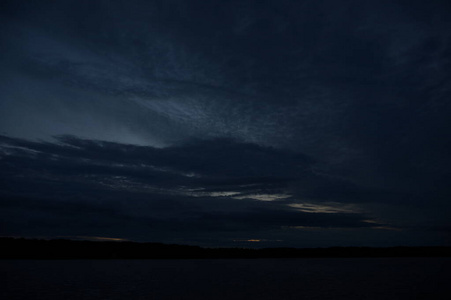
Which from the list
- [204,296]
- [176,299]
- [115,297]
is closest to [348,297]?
[204,296]

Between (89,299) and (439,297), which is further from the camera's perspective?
(439,297)

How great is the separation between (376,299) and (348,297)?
3.79 m

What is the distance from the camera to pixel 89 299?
156 ft

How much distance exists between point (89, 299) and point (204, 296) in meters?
16.3

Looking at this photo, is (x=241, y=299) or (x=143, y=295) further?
(x=143, y=295)

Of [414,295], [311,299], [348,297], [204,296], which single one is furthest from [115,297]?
[414,295]

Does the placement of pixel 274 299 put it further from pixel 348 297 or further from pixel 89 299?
pixel 89 299

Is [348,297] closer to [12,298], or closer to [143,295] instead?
[143,295]

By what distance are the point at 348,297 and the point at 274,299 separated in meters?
11.5

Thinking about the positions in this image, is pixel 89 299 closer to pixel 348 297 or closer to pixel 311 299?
pixel 311 299

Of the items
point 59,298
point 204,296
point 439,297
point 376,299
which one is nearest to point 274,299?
point 204,296

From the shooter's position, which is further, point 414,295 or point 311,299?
point 414,295

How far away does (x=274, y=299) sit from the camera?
48.3m

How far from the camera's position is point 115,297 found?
4969cm
